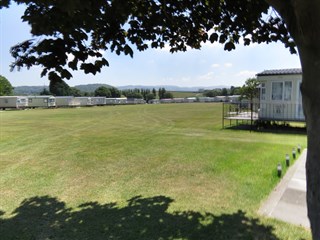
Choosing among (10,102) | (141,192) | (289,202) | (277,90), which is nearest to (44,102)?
(10,102)

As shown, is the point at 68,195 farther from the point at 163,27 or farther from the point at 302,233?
the point at 302,233

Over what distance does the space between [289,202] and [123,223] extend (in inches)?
122

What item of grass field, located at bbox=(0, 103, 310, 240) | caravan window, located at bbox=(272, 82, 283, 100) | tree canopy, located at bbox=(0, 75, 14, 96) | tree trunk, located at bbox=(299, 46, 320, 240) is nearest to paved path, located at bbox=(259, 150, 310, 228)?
grass field, located at bbox=(0, 103, 310, 240)

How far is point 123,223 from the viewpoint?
15.5ft

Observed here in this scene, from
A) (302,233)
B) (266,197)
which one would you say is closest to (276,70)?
(266,197)

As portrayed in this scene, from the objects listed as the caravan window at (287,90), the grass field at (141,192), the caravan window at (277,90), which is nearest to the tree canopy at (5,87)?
the caravan window at (277,90)

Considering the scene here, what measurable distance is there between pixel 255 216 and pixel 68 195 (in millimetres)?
3784

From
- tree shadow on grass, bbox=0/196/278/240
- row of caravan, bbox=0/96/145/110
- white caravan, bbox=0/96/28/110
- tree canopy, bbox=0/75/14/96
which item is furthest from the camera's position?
tree canopy, bbox=0/75/14/96

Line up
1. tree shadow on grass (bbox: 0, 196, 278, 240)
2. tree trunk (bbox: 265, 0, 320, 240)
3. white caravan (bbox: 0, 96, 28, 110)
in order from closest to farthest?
tree trunk (bbox: 265, 0, 320, 240) → tree shadow on grass (bbox: 0, 196, 278, 240) → white caravan (bbox: 0, 96, 28, 110)

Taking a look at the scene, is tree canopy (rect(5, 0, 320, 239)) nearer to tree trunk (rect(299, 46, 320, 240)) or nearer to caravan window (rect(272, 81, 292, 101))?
tree trunk (rect(299, 46, 320, 240))

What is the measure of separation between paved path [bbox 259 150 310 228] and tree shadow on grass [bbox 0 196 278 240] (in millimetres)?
520

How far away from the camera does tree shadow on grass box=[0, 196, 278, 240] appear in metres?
4.28

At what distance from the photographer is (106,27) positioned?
4.75 meters

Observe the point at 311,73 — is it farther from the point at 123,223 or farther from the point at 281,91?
the point at 281,91
